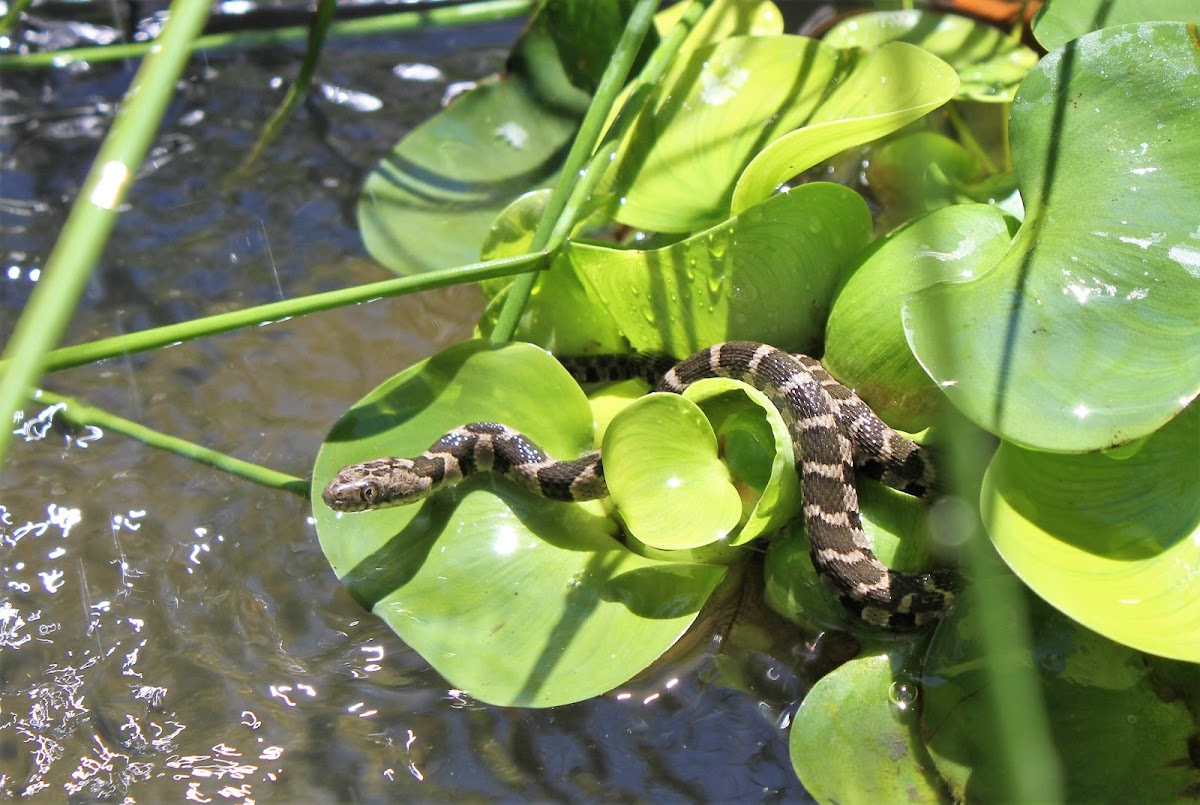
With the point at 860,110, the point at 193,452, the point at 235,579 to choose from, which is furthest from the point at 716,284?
the point at 235,579

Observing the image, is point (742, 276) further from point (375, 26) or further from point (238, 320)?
point (375, 26)

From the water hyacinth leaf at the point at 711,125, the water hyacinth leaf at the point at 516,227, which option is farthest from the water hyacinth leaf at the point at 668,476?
the water hyacinth leaf at the point at 516,227

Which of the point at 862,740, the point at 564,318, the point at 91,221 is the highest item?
the point at 91,221

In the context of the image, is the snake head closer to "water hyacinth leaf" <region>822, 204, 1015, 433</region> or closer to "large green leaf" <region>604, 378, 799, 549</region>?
"large green leaf" <region>604, 378, 799, 549</region>

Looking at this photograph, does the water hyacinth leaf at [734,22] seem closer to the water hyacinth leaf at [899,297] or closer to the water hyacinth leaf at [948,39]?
the water hyacinth leaf at [948,39]

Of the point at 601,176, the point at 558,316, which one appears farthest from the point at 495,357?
the point at 601,176

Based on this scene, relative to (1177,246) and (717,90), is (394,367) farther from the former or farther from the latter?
(1177,246)

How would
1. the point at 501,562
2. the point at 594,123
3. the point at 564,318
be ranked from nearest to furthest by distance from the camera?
the point at 501,562 → the point at 594,123 → the point at 564,318

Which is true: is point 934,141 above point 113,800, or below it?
above
